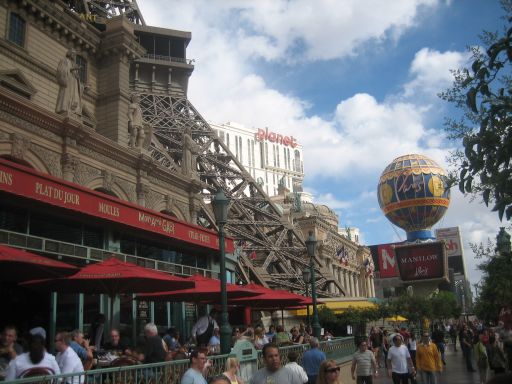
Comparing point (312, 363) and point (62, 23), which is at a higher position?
point (62, 23)

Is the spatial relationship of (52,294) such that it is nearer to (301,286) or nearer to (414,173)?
(301,286)

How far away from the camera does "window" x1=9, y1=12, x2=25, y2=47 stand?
21.8 meters

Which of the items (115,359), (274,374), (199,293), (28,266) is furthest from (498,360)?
(28,266)

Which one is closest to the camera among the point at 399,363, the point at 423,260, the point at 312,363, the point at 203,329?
the point at 312,363

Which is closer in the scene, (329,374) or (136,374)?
(329,374)

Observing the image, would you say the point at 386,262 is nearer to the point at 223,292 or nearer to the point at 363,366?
the point at 363,366

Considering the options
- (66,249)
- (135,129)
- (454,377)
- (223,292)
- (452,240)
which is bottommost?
(454,377)

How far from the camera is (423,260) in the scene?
7631 centimetres

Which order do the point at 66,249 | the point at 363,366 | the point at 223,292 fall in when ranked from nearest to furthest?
the point at 223,292 → the point at 363,366 → the point at 66,249

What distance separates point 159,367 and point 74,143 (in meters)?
11.7

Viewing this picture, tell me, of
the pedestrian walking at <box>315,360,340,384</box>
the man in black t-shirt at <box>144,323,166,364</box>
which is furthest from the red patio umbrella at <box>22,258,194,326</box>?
the pedestrian walking at <box>315,360,340,384</box>

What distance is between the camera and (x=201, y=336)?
14.1 meters

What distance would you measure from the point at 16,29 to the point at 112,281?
1506 cm

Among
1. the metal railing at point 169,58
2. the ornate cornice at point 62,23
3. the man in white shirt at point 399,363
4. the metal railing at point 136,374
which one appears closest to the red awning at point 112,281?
the metal railing at point 136,374
